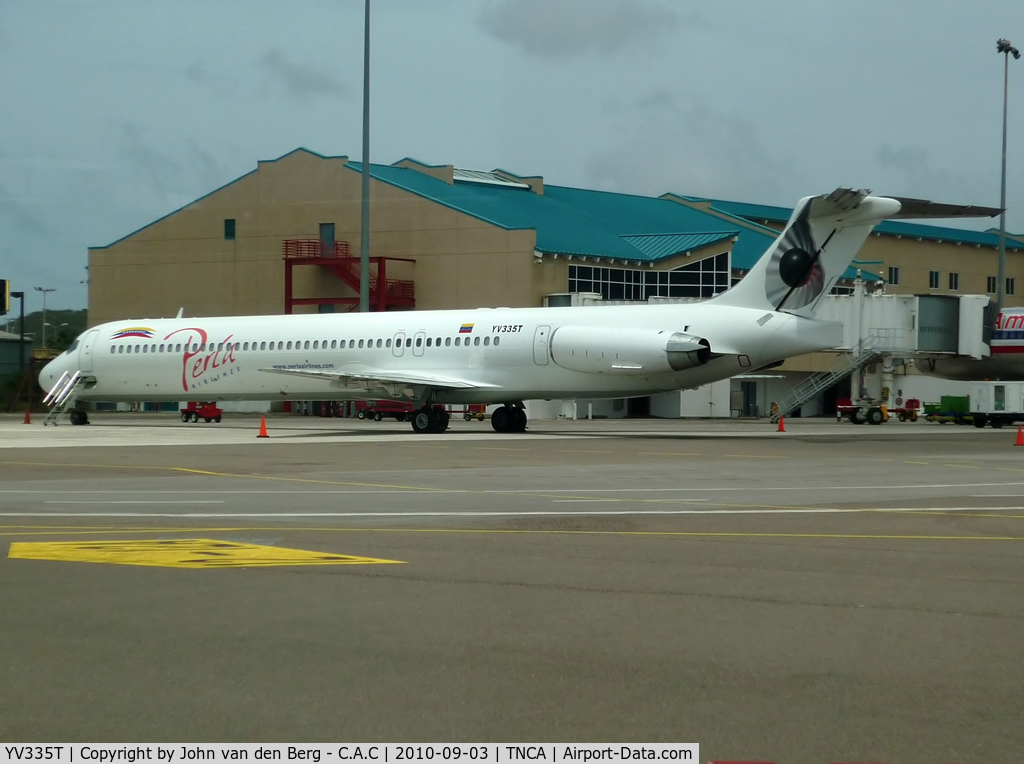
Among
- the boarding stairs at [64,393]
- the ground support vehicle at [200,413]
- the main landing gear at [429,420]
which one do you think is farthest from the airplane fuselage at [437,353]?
the ground support vehicle at [200,413]

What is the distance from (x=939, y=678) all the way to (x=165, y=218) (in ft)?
212

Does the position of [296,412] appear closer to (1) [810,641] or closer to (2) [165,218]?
(2) [165,218]

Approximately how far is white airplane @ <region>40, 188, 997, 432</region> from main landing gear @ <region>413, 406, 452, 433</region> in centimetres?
4

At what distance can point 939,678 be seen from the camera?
22.4ft

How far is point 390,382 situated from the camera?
38.0m

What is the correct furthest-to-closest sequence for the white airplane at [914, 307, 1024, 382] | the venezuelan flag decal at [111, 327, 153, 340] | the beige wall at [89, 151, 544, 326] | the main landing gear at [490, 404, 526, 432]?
the beige wall at [89, 151, 544, 326] < the white airplane at [914, 307, 1024, 382] < the venezuelan flag decal at [111, 327, 153, 340] < the main landing gear at [490, 404, 526, 432]

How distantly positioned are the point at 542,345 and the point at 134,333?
50.0ft

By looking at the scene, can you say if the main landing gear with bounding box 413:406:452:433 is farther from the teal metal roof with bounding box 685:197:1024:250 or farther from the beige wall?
the teal metal roof with bounding box 685:197:1024:250

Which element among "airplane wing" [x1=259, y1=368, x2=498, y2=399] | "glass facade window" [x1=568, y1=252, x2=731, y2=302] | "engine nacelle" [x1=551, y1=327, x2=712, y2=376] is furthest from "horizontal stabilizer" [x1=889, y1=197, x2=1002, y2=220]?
"glass facade window" [x1=568, y1=252, x2=731, y2=302]

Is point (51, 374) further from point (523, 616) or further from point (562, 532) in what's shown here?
point (523, 616)

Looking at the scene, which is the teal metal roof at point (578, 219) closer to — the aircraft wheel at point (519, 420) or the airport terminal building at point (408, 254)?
the airport terminal building at point (408, 254)

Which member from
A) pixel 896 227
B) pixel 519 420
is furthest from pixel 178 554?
pixel 896 227

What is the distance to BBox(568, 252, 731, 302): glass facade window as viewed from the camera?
6397 cm

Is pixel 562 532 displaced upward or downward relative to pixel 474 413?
downward
